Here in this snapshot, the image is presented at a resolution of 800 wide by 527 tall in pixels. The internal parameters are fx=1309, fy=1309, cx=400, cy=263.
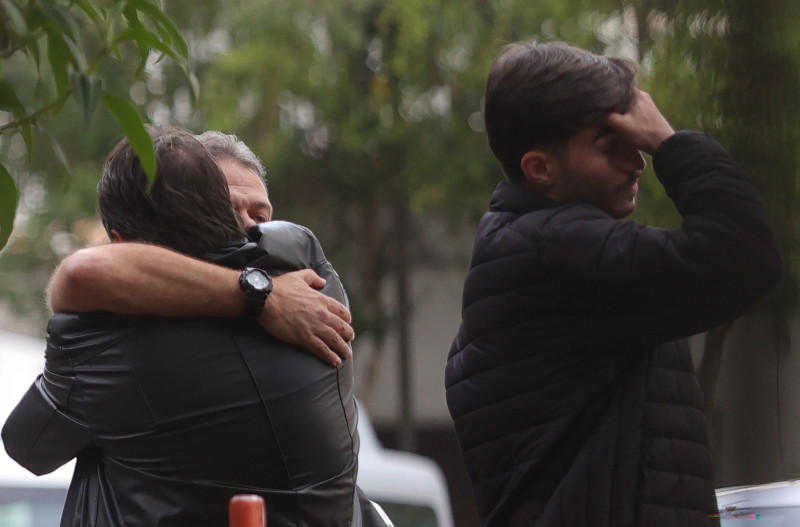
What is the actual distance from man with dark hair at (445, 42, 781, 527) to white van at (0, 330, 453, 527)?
4021 millimetres

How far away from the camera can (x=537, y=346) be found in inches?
70.9

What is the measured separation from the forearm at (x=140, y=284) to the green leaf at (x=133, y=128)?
0.74 meters

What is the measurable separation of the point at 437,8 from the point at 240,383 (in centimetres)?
1149

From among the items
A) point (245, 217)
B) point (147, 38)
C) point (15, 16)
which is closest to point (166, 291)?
point (245, 217)

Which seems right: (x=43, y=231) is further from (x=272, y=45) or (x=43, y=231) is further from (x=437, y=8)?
(x=437, y=8)

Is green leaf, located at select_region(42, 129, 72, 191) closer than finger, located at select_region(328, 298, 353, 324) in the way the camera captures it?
Yes

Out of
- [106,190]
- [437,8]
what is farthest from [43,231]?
[106,190]

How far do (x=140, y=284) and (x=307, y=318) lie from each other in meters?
0.28

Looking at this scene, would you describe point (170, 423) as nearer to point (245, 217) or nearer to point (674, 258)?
point (245, 217)

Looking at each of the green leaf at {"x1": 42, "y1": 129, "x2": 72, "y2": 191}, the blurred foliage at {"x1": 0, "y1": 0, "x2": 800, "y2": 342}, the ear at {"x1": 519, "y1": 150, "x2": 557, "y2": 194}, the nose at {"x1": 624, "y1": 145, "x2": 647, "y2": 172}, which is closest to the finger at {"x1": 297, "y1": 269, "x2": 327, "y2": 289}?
the ear at {"x1": 519, "y1": 150, "x2": 557, "y2": 194}

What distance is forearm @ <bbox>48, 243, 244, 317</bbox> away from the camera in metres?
2.00

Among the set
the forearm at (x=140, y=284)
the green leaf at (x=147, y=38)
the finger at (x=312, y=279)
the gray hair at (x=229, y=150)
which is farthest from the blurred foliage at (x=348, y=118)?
the green leaf at (x=147, y=38)

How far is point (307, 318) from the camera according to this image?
6.95 ft

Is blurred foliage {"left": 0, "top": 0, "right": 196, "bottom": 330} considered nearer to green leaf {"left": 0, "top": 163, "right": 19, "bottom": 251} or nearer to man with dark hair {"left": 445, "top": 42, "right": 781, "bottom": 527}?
green leaf {"left": 0, "top": 163, "right": 19, "bottom": 251}
